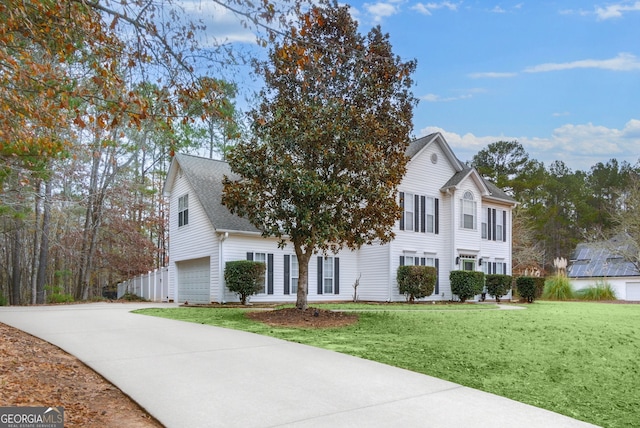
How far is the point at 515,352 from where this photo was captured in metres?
8.82

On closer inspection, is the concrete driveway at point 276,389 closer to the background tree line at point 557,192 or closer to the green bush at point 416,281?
the green bush at point 416,281

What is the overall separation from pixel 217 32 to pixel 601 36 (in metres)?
17.2

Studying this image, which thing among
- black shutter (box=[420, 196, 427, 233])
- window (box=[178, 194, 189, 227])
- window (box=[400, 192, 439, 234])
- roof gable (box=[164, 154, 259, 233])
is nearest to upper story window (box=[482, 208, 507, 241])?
window (box=[400, 192, 439, 234])

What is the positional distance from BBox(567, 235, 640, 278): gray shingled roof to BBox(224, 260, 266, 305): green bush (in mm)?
26342

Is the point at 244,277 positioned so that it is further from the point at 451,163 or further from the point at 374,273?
the point at 451,163

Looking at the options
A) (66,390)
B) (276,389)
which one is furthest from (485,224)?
(66,390)

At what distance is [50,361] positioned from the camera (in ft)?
Result: 23.5

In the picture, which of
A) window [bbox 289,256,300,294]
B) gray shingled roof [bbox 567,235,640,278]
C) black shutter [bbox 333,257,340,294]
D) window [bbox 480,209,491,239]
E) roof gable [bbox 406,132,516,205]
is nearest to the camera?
window [bbox 289,256,300,294]

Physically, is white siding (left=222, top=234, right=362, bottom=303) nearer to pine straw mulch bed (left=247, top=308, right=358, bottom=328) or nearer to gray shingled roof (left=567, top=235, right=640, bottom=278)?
pine straw mulch bed (left=247, top=308, right=358, bottom=328)

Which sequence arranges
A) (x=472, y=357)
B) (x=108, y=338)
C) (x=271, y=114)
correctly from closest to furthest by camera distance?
(x=472, y=357) < (x=108, y=338) < (x=271, y=114)

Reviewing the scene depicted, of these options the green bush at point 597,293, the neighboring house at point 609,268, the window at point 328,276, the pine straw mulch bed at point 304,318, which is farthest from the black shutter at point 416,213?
the neighboring house at point 609,268

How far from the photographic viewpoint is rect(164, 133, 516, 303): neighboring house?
2056 cm

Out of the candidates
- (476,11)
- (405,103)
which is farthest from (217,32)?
(405,103)

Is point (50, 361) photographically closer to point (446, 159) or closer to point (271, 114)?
point (271, 114)
